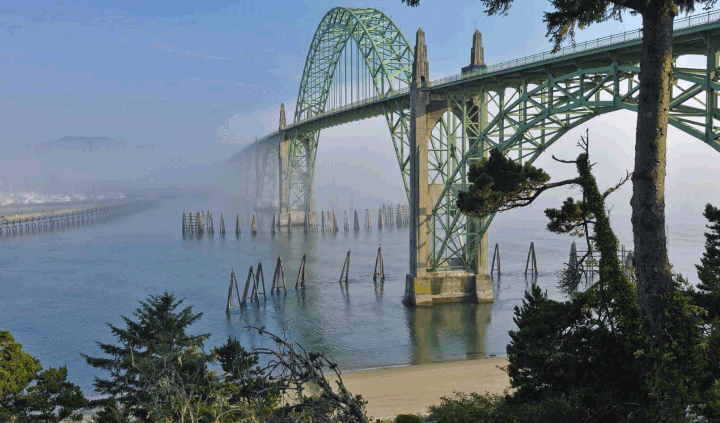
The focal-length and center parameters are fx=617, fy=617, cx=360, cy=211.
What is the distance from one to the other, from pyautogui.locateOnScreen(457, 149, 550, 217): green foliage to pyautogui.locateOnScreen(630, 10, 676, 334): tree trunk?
2088 mm

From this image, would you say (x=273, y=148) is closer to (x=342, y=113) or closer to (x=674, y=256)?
(x=342, y=113)

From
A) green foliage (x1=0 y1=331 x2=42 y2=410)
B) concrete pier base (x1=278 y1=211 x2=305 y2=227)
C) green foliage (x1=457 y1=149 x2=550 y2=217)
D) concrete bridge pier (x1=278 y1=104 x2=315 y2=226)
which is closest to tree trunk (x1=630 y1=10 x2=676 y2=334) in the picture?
green foliage (x1=457 y1=149 x2=550 y2=217)

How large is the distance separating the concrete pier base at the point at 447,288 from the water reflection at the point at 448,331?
16.7 inches

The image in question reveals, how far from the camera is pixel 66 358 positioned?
80.7 feet

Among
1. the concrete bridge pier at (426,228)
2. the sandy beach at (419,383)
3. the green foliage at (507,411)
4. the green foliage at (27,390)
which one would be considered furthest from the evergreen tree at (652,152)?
the concrete bridge pier at (426,228)

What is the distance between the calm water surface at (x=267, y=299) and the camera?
2608 cm

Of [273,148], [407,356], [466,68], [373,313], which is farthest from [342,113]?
[273,148]

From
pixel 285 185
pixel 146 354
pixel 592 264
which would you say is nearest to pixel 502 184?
pixel 592 264

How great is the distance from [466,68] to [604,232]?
2218 cm

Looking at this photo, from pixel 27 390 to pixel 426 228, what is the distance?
22.3m

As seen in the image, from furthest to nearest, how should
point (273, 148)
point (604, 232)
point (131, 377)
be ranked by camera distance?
point (273, 148), point (131, 377), point (604, 232)

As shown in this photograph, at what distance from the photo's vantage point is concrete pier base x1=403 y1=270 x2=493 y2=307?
31.6 metres

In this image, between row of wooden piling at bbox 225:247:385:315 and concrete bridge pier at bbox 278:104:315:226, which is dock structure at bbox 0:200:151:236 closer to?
concrete bridge pier at bbox 278:104:315:226

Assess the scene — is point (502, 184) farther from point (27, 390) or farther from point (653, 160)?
point (27, 390)
